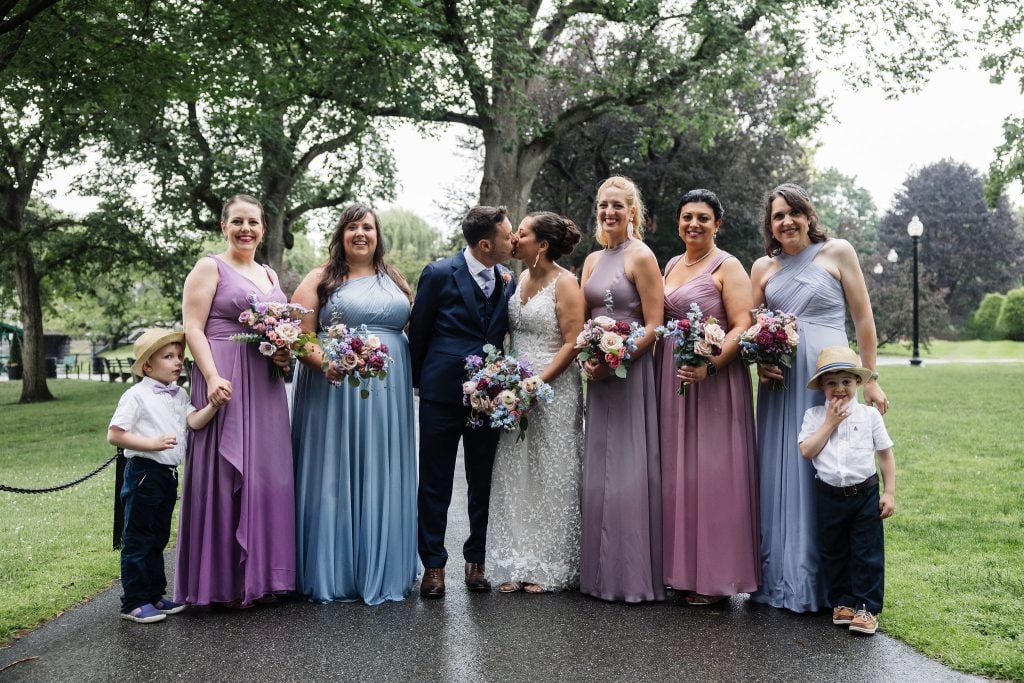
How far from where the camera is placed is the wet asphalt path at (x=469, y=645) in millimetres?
4371

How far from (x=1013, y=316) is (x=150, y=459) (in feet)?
170

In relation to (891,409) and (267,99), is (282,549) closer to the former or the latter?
(891,409)

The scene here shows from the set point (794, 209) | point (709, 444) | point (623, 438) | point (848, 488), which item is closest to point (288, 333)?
point (623, 438)

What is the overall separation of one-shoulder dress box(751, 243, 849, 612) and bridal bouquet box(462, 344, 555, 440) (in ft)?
5.09

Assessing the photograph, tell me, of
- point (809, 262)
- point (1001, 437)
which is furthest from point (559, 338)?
point (1001, 437)

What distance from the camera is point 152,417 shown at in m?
5.29

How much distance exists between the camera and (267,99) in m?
20.1

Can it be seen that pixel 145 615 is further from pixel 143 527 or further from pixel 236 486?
pixel 236 486

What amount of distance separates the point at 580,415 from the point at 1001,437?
953 cm

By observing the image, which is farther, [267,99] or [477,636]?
[267,99]

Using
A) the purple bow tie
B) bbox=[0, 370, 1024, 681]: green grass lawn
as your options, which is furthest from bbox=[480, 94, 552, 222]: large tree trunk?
the purple bow tie

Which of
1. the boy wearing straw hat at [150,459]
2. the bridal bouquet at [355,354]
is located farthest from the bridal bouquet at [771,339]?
the boy wearing straw hat at [150,459]

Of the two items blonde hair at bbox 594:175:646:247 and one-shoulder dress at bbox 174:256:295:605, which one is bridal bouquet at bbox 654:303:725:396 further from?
one-shoulder dress at bbox 174:256:295:605

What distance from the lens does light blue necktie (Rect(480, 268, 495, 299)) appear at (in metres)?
5.94
